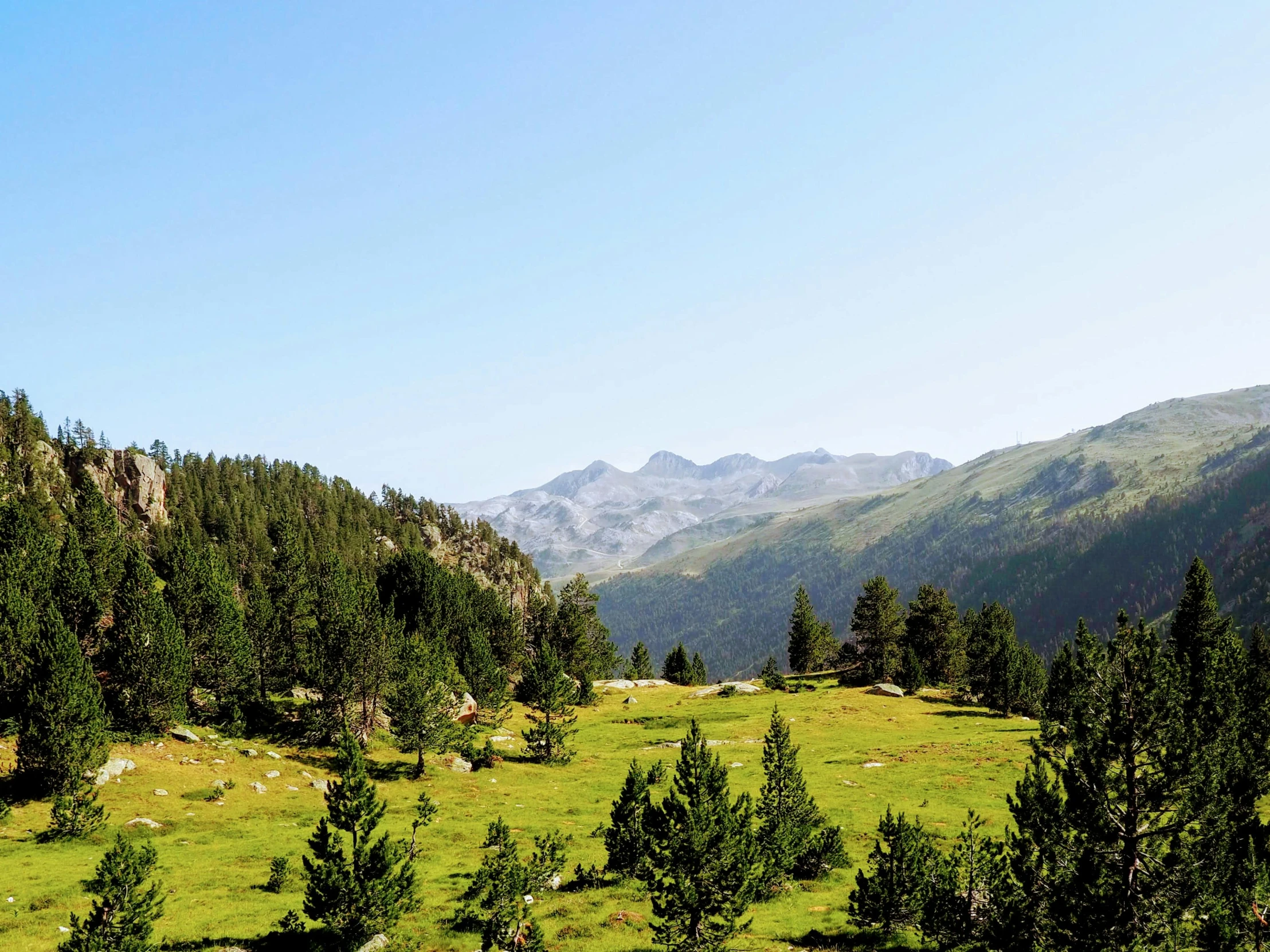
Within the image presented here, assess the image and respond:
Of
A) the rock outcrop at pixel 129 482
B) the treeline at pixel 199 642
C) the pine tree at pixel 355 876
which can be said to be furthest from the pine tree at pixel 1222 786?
the rock outcrop at pixel 129 482

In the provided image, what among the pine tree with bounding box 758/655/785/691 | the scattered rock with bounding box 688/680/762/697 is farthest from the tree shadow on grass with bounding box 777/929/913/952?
the pine tree with bounding box 758/655/785/691

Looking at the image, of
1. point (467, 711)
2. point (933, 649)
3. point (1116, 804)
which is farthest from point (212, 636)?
point (933, 649)

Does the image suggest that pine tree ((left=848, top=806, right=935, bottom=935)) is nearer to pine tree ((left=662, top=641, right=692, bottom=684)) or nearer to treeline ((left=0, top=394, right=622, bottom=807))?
treeline ((left=0, top=394, right=622, bottom=807))

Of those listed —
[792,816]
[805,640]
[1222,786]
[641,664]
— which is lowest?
[641,664]

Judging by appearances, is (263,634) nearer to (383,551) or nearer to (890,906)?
(890,906)

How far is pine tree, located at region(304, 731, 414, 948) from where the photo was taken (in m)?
28.8

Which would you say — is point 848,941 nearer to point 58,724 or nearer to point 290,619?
point 58,724

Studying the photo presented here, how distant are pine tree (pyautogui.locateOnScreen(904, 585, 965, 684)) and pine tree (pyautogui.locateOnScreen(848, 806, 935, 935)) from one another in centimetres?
9467

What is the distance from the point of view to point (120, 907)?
24.0m

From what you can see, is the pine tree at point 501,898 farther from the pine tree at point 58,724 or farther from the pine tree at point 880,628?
the pine tree at point 880,628

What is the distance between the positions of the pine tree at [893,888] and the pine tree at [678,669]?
121690 mm

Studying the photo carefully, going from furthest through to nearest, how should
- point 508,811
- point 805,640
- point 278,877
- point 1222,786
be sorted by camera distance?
point 805,640 < point 508,811 < point 278,877 < point 1222,786

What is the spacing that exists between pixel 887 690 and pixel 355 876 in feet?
323

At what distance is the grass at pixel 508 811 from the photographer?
106ft
